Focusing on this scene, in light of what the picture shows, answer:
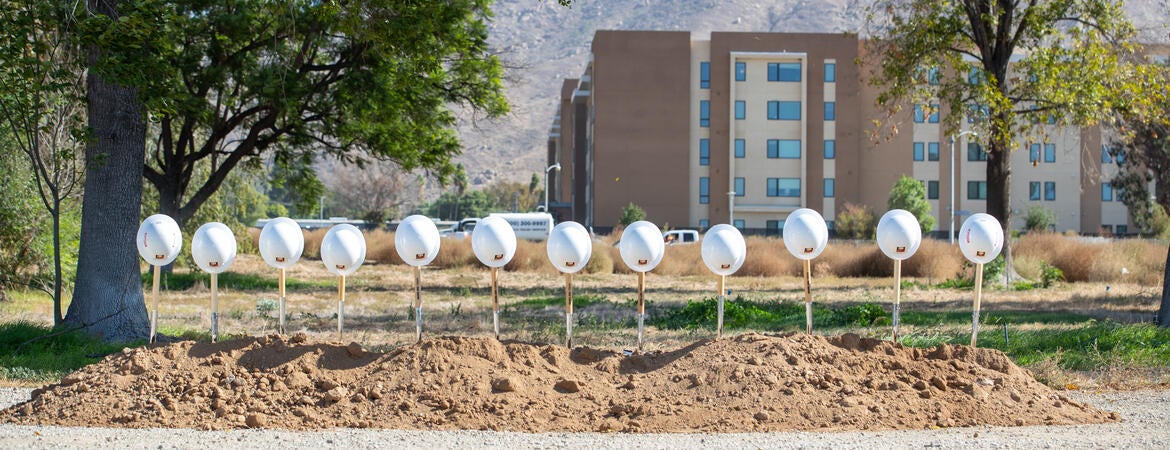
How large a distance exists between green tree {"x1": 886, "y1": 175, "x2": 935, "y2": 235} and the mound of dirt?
55.4 m

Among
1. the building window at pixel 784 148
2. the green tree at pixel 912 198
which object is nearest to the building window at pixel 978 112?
the green tree at pixel 912 198

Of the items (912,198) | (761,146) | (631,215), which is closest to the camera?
(912,198)

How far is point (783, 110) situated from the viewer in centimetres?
6619

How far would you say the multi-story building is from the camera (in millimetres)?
65062

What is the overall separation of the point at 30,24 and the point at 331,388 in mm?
6130

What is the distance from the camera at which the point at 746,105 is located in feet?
216

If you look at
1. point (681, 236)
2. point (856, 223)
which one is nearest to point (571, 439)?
point (681, 236)

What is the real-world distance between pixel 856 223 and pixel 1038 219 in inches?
471

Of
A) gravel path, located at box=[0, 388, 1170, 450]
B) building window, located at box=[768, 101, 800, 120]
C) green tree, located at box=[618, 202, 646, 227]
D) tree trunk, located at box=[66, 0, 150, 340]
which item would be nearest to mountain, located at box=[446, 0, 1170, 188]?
building window, located at box=[768, 101, 800, 120]

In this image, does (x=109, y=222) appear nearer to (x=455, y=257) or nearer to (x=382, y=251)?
(x=455, y=257)

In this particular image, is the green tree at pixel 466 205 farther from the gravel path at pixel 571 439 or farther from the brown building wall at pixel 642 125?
the gravel path at pixel 571 439

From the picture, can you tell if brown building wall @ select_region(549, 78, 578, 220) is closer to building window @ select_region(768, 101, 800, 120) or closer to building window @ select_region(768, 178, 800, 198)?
building window @ select_region(768, 178, 800, 198)

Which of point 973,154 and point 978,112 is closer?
point 978,112

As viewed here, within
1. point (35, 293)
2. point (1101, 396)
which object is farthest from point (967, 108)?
point (35, 293)
